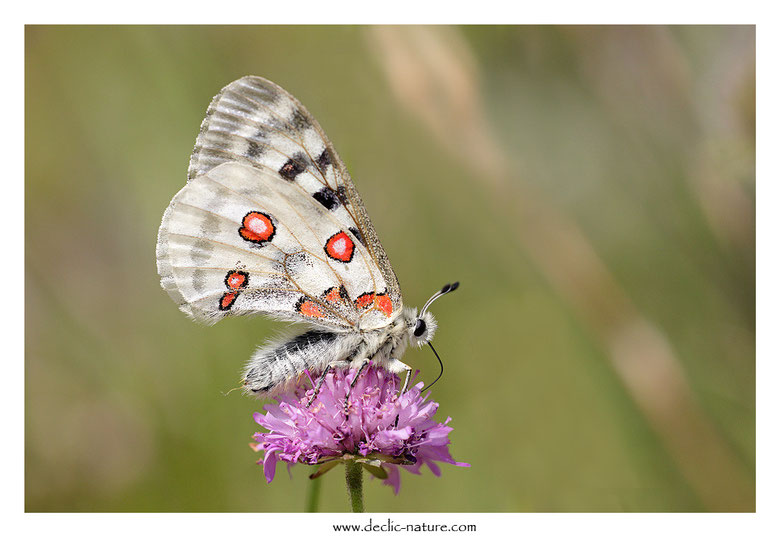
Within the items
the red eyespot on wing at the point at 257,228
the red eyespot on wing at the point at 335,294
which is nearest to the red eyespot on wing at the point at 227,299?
A: the red eyespot on wing at the point at 257,228

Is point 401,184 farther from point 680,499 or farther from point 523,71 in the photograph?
point 680,499

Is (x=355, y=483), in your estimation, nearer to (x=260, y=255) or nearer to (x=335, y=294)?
(x=335, y=294)

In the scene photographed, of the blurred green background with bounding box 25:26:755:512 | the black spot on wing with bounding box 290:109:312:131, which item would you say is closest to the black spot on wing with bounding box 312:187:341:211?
the black spot on wing with bounding box 290:109:312:131

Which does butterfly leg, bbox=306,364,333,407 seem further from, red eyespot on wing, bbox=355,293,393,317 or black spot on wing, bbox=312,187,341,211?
black spot on wing, bbox=312,187,341,211

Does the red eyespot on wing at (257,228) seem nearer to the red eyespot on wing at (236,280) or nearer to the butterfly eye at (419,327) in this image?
the red eyespot on wing at (236,280)

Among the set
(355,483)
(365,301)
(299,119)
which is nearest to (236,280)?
(365,301)

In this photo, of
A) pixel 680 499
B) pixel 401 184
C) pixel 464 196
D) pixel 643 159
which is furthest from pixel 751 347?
pixel 401 184

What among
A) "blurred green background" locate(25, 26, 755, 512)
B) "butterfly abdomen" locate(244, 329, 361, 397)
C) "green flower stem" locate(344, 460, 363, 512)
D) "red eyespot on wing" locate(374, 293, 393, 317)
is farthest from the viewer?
"blurred green background" locate(25, 26, 755, 512)
